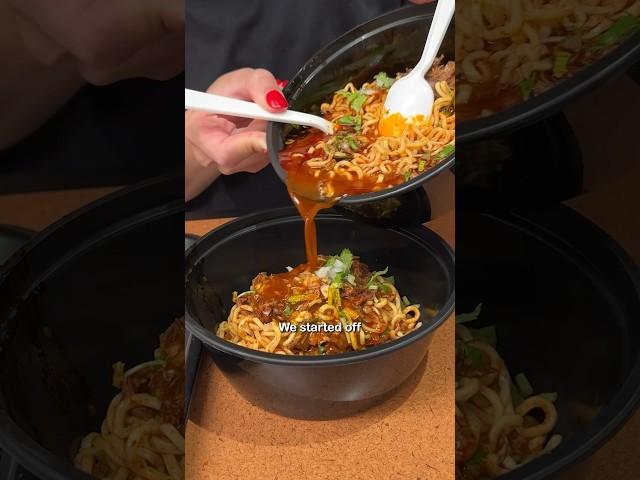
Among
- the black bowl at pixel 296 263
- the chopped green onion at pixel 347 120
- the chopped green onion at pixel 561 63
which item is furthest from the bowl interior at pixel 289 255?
the chopped green onion at pixel 561 63

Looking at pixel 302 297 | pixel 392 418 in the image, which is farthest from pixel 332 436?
pixel 302 297

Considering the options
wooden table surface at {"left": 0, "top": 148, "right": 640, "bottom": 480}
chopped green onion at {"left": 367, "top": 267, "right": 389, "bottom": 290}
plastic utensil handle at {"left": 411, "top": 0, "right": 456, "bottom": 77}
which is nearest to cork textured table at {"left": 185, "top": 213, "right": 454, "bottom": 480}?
wooden table surface at {"left": 0, "top": 148, "right": 640, "bottom": 480}

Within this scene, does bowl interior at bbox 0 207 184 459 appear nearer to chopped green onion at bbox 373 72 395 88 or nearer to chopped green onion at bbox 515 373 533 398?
chopped green onion at bbox 373 72 395 88

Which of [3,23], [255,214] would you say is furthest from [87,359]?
[3,23]

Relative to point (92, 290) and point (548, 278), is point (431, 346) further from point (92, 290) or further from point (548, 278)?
point (92, 290)

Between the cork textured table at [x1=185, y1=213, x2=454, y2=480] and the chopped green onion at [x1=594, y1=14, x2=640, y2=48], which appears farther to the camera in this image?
the cork textured table at [x1=185, y1=213, x2=454, y2=480]

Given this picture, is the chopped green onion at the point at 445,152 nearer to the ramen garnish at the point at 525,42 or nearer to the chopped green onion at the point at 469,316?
the ramen garnish at the point at 525,42
